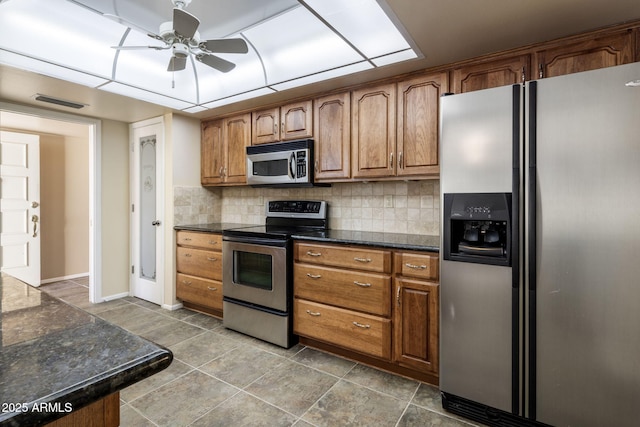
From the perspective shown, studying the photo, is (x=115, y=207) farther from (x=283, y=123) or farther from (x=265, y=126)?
(x=283, y=123)

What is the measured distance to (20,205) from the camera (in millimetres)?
4191

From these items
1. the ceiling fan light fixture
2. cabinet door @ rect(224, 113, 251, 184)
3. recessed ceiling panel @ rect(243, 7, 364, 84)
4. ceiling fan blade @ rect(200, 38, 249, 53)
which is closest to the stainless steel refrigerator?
recessed ceiling panel @ rect(243, 7, 364, 84)

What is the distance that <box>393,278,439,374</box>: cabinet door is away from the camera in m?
2.06

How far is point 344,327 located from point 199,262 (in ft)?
5.91


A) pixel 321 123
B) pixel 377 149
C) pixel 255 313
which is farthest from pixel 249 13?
pixel 255 313

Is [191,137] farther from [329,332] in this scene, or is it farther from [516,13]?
[516,13]

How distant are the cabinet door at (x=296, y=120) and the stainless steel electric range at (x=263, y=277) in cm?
68

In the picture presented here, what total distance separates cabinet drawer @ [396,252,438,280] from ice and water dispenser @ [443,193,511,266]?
0.20 m

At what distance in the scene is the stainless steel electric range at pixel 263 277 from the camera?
268cm

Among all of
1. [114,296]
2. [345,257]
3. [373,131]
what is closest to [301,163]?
[373,131]

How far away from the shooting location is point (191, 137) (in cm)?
379

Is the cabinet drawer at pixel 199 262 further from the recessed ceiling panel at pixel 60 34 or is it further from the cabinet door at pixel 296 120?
the recessed ceiling panel at pixel 60 34

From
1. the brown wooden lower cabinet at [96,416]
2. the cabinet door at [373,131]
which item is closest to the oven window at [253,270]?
the cabinet door at [373,131]

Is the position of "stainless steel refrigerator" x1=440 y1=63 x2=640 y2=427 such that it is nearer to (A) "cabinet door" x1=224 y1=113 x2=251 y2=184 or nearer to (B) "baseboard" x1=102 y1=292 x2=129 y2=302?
(A) "cabinet door" x1=224 y1=113 x2=251 y2=184
